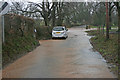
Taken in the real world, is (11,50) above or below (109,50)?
above

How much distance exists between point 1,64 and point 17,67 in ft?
2.03

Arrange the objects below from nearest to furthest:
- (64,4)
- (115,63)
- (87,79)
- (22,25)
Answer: (87,79), (115,63), (22,25), (64,4)

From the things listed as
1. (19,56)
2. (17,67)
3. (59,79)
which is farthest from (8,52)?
(59,79)

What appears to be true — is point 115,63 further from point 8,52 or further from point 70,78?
point 8,52

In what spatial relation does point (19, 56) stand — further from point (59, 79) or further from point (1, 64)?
point (59, 79)

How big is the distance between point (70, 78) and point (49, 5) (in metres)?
23.3

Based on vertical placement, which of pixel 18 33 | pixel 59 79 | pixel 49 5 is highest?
pixel 49 5

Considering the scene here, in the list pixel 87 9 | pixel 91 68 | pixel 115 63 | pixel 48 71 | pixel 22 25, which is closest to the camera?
pixel 48 71

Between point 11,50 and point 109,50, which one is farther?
point 109,50

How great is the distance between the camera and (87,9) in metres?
59.8

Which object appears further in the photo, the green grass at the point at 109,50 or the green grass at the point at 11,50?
the green grass at the point at 109,50

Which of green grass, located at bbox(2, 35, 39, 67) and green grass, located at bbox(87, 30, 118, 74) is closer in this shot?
green grass, located at bbox(2, 35, 39, 67)

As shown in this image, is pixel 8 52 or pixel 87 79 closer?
pixel 87 79

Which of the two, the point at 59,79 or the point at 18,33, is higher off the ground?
the point at 18,33
